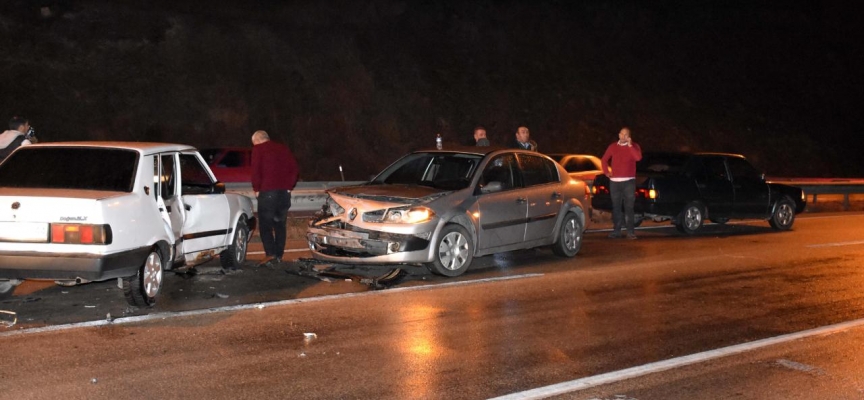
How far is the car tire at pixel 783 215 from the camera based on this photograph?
17516 millimetres

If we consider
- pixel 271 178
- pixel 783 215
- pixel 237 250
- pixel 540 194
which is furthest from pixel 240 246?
pixel 783 215

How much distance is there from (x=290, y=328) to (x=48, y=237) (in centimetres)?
220

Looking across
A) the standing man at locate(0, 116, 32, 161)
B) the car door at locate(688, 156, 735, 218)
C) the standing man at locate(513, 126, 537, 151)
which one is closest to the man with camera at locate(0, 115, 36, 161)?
the standing man at locate(0, 116, 32, 161)

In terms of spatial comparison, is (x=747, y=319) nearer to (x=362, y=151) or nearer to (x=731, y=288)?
(x=731, y=288)

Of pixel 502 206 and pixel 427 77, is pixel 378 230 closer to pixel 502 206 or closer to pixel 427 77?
pixel 502 206

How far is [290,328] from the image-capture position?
7633 millimetres

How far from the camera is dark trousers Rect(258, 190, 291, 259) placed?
36.9ft

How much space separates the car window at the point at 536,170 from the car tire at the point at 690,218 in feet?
15.0

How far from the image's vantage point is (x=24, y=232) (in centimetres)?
759

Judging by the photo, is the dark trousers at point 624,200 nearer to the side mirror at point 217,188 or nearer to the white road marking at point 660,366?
the white road marking at point 660,366

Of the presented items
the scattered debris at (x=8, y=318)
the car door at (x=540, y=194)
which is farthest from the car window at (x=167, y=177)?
the car door at (x=540, y=194)

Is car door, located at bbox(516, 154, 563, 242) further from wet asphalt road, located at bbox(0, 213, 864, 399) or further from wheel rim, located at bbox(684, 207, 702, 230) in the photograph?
wheel rim, located at bbox(684, 207, 702, 230)

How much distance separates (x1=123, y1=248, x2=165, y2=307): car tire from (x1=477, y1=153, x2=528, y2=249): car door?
13.1ft

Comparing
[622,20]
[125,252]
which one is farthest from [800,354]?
[622,20]
